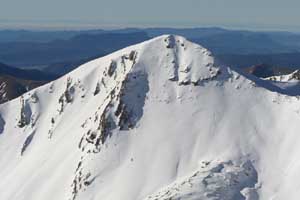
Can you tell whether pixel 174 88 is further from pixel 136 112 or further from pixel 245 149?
pixel 245 149

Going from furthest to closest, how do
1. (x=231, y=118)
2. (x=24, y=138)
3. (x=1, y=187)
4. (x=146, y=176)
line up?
(x=24, y=138), (x=1, y=187), (x=231, y=118), (x=146, y=176)

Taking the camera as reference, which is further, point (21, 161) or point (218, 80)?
point (21, 161)

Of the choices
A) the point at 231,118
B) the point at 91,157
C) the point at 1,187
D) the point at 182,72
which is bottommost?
the point at 1,187

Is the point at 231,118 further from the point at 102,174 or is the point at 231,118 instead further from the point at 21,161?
the point at 21,161

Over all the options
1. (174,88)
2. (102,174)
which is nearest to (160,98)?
(174,88)

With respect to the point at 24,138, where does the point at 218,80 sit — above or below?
above

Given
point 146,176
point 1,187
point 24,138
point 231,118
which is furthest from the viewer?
point 24,138
